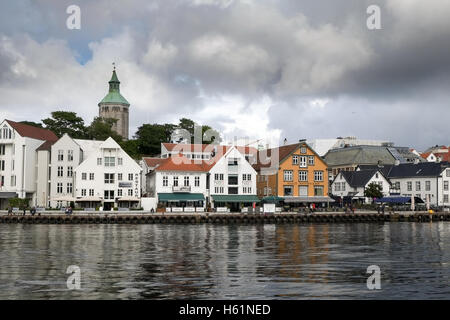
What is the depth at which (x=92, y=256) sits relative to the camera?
115 ft

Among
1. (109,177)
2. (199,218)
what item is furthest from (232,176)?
(109,177)

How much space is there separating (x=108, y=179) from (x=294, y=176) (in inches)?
1233

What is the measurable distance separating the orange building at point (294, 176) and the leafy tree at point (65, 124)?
158ft

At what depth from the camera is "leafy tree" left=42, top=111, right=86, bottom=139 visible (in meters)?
125

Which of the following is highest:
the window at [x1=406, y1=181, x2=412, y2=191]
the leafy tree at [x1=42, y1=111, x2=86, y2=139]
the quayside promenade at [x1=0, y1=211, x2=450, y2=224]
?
the leafy tree at [x1=42, y1=111, x2=86, y2=139]

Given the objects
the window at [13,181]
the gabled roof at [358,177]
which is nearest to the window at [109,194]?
the window at [13,181]

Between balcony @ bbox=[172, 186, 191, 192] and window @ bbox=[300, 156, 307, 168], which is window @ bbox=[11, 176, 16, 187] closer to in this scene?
balcony @ bbox=[172, 186, 191, 192]

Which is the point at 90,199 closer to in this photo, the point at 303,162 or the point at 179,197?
the point at 179,197

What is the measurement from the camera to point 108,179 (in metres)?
88.8

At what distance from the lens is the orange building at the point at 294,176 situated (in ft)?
312

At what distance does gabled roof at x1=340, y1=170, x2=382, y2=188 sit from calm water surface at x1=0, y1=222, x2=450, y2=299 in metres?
63.5

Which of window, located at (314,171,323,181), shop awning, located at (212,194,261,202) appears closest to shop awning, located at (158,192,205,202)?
shop awning, located at (212,194,261,202)
